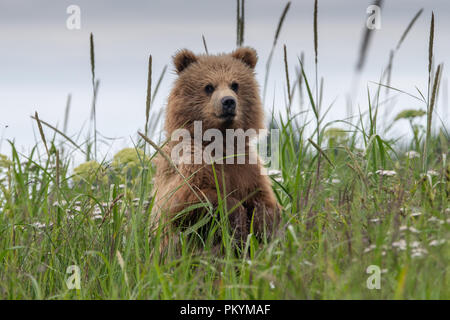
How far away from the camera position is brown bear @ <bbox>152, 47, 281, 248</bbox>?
4449 millimetres

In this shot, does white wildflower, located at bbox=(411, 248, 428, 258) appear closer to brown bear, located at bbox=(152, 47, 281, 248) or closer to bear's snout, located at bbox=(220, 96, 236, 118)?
brown bear, located at bbox=(152, 47, 281, 248)

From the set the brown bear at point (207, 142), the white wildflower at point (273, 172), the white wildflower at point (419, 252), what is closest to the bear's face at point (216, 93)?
the brown bear at point (207, 142)

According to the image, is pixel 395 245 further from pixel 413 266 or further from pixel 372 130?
pixel 372 130

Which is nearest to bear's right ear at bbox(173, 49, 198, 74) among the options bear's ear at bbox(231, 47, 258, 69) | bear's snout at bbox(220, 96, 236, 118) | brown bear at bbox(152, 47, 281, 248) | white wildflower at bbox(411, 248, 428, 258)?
brown bear at bbox(152, 47, 281, 248)

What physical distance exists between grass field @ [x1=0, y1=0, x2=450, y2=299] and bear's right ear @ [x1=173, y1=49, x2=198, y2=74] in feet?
1.94

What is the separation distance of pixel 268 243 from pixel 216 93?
1386 millimetres

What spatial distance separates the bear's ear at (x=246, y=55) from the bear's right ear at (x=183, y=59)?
0.41m

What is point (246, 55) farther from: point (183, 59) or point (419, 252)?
point (419, 252)

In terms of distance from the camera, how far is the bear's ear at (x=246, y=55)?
535cm

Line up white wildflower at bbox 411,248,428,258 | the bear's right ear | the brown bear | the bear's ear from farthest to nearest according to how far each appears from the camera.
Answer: the bear's ear → the bear's right ear → the brown bear → white wildflower at bbox 411,248,428,258

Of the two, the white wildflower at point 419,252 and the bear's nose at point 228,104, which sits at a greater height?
the bear's nose at point 228,104

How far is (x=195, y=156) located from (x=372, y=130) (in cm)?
171

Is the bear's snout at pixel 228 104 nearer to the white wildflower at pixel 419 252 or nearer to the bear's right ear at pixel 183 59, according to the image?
the bear's right ear at pixel 183 59

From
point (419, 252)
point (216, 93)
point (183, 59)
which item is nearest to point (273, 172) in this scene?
point (216, 93)
